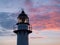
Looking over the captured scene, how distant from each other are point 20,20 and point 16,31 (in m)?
1.78

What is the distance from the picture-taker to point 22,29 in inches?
1537

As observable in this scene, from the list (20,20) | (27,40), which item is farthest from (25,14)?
(27,40)

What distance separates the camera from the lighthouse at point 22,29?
38.9 meters

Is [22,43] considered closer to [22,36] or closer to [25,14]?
[22,36]

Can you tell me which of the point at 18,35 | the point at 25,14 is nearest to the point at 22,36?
the point at 18,35

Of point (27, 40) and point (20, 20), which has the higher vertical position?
point (20, 20)

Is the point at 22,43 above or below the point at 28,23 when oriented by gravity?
below

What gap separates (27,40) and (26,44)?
671mm

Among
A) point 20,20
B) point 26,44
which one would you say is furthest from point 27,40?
point 20,20

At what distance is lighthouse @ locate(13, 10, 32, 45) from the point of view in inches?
1531

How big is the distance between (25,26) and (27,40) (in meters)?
2.03

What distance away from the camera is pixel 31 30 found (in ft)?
A: 130

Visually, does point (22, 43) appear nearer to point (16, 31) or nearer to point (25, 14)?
point (16, 31)

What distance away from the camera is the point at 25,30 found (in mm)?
39031
